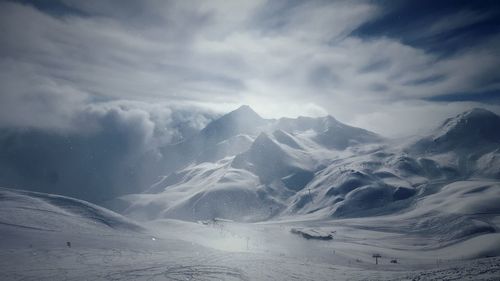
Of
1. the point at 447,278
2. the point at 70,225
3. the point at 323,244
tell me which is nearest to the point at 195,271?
the point at 447,278

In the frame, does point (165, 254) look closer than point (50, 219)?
Yes

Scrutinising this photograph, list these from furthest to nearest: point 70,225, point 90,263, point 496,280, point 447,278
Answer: point 70,225, point 90,263, point 447,278, point 496,280

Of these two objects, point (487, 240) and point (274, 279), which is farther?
point (487, 240)

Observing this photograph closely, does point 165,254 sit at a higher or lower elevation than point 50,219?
lower

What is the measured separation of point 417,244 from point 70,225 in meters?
147

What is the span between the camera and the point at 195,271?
256 feet

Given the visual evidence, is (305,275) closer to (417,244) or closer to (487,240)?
(487,240)

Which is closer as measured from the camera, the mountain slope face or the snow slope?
the snow slope

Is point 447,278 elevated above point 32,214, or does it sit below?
below

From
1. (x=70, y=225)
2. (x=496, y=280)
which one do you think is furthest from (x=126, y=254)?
(x=496, y=280)

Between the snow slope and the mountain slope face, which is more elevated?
the mountain slope face

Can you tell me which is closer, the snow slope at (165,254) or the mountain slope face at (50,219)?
the snow slope at (165,254)

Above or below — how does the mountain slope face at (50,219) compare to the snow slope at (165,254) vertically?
above

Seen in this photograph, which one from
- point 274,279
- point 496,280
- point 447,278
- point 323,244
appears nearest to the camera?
point 496,280
